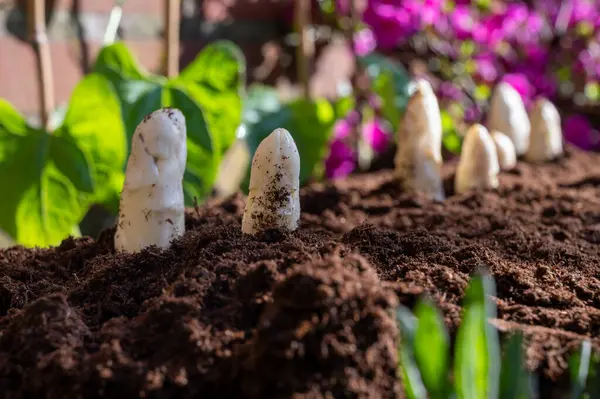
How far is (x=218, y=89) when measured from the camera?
4.86ft

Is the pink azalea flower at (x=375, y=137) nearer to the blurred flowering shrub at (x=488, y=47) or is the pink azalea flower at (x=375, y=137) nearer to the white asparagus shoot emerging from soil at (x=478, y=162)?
the blurred flowering shrub at (x=488, y=47)

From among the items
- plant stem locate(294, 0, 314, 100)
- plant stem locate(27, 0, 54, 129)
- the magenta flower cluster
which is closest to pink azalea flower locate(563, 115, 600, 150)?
the magenta flower cluster

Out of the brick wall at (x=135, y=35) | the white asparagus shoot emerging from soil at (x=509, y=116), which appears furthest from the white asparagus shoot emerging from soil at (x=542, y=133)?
the brick wall at (x=135, y=35)

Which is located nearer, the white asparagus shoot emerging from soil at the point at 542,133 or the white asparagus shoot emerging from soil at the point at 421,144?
the white asparagus shoot emerging from soil at the point at 421,144

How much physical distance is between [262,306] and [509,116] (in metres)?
1.14

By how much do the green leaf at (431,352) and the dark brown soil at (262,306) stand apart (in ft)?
0.15

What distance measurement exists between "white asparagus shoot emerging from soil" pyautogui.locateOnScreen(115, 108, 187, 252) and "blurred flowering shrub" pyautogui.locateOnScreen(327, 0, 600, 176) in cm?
105

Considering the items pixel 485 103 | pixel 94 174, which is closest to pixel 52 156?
pixel 94 174

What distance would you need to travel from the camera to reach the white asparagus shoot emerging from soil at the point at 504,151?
1.52 m

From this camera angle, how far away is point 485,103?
217cm

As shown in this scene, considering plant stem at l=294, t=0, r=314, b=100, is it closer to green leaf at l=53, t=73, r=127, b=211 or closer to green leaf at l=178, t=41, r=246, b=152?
green leaf at l=178, t=41, r=246, b=152

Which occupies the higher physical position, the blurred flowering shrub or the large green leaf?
the blurred flowering shrub

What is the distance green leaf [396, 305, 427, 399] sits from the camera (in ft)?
1.73

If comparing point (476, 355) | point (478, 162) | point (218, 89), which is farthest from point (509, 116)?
point (476, 355)
